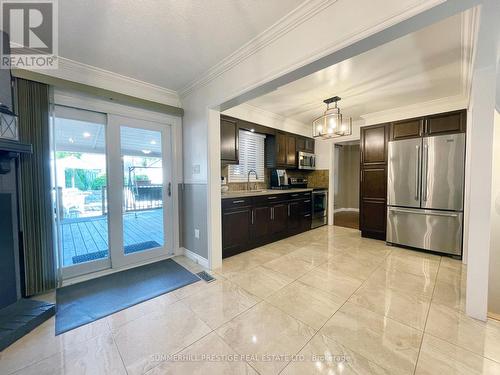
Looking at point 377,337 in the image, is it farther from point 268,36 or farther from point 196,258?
point 268,36

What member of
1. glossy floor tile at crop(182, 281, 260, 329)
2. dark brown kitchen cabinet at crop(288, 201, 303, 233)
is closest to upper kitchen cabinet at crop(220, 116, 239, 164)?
Answer: dark brown kitchen cabinet at crop(288, 201, 303, 233)

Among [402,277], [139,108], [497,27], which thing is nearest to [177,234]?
[139,108]

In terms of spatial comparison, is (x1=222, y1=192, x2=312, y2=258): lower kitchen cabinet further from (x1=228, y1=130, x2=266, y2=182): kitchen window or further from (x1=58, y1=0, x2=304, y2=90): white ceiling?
(x1=58, y1=0, x2=304, y2=90): white ceiling

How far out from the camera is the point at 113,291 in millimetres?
2264

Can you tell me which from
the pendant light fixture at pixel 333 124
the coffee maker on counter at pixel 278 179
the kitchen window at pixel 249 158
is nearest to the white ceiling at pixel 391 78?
the pendant light fixture at pixel 333 124

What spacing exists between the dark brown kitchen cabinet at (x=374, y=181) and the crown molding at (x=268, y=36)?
2.93m

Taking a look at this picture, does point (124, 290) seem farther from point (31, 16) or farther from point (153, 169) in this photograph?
point (31, 16)

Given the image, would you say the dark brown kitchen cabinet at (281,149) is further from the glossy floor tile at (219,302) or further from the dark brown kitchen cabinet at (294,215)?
the glossy floor tile at (219,302)

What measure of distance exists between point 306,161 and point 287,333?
13.0 feet

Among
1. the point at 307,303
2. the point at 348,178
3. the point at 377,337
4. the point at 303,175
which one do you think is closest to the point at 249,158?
the point at 303,175

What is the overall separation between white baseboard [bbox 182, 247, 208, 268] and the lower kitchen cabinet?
1.09ft

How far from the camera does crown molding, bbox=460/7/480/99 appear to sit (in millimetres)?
1578

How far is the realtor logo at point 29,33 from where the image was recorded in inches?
63.0

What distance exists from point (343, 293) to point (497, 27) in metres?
2.37
